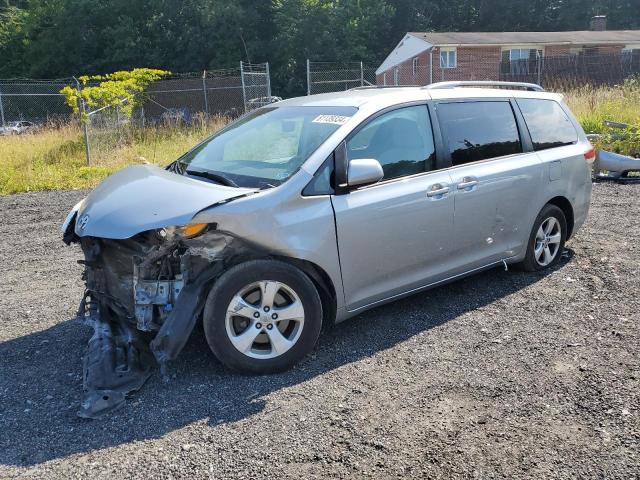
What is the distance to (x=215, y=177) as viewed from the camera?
4.12 m

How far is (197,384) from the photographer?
11.8ft

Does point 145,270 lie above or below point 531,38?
below

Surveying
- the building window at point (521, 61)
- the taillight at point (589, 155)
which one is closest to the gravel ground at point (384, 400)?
the taillight at point (589, 155)

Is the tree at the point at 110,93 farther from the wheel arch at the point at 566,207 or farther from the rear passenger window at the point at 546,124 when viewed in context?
the wheel arch at the point at 566,207

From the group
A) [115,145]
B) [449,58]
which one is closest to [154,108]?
[115,145]

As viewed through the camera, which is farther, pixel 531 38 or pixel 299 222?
pixel 531 38

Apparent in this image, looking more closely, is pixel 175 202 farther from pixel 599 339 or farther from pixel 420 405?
pixel 599 339

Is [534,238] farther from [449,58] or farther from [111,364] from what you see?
[449,58]

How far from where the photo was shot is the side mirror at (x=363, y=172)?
387cm

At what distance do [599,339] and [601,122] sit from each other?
37.7 ft

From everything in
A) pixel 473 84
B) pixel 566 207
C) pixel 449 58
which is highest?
pixel 449 58

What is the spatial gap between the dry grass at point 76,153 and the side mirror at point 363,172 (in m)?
8.59

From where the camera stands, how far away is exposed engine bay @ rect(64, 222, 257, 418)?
342cm

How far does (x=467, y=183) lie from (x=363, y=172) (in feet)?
3.70
